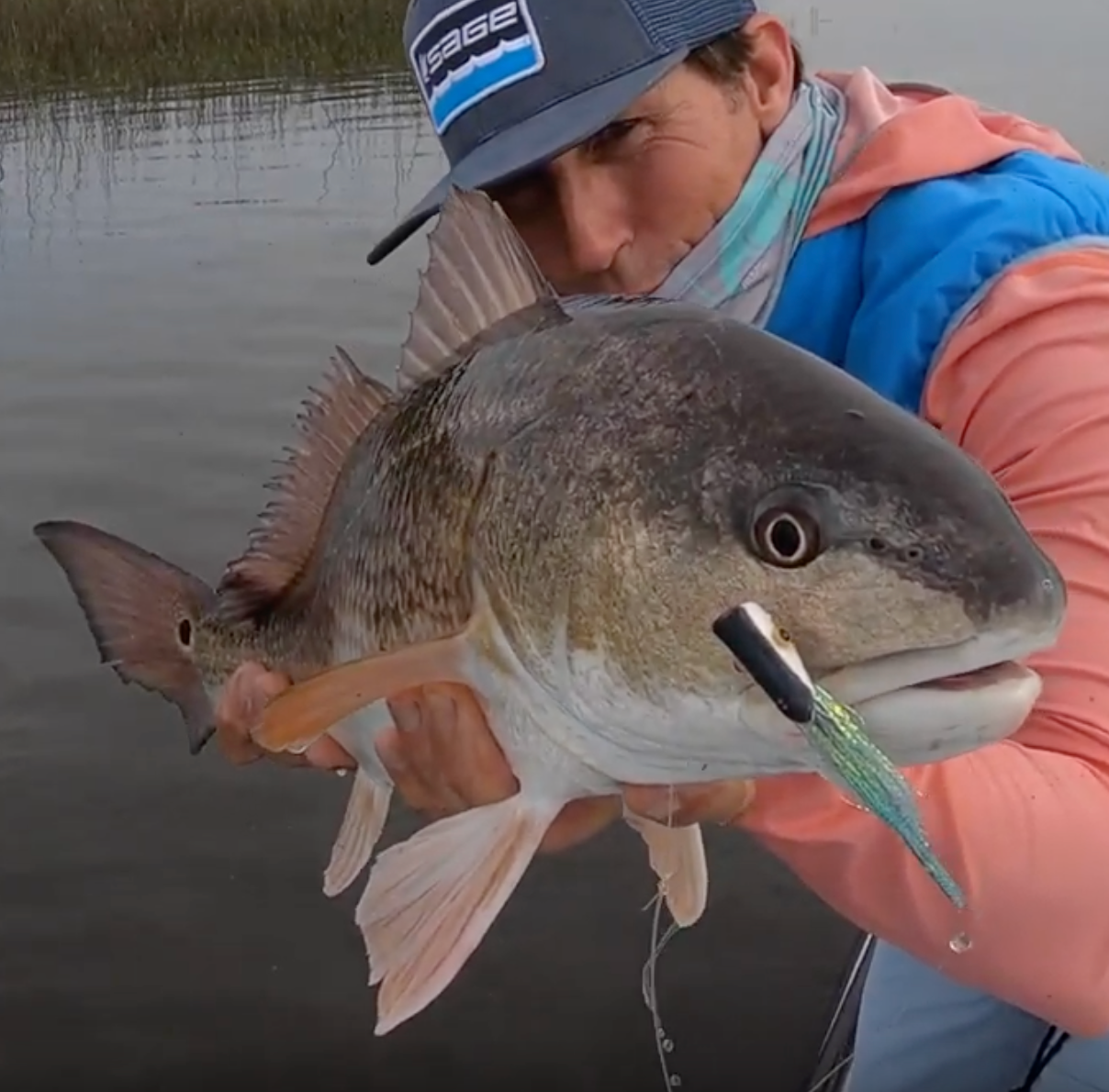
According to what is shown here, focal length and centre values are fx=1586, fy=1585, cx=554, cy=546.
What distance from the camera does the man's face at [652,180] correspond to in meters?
2.13

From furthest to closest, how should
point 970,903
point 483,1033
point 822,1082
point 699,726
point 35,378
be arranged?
point 35,378 → point 483,1033 → point 822,1082 → point 970,903 → point 699,726

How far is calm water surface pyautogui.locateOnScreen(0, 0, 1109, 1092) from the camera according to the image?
374cm

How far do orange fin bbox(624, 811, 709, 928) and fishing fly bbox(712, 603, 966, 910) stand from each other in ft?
1.51

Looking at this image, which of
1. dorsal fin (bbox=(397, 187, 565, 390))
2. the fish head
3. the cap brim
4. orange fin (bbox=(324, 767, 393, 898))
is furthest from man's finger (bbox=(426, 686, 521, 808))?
the cap brim

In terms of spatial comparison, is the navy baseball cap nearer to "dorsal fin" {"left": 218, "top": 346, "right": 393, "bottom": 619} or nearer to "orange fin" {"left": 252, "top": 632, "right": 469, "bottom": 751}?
"dorsal fin" {"left": 218, "top": 346, "right": 393, "bottom": 619}

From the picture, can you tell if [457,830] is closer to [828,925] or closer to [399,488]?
[399,488]

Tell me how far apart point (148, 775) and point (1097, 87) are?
10.1m

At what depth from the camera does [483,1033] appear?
3777mm

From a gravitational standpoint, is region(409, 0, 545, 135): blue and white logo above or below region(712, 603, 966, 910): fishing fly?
above

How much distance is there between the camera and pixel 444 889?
1.53 m

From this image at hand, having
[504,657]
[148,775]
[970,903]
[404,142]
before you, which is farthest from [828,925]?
[404,142]

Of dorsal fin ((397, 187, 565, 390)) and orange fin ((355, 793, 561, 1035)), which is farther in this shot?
dorsal fin ((397, 187, 565, 390))

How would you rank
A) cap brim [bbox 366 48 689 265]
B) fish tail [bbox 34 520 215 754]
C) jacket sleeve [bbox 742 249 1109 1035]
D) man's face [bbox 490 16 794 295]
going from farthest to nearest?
fish tail [bbox 34 520 215 754], man's face [bbox 490 16 794 295], cap brim [bbox 366 48 689 265], jacket sleeve [bbox 742 249 1109 1035]

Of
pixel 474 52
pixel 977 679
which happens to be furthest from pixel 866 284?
pixel 977 679
